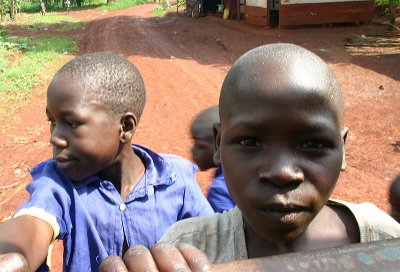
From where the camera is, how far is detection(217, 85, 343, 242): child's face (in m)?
1.12

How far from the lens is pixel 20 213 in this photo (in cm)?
159

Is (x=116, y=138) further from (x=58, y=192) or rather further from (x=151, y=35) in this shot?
(x=151, y=35)

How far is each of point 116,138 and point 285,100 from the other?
3.42ft

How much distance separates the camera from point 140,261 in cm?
71


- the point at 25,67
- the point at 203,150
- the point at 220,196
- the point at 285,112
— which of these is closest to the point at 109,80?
the point at 220,196

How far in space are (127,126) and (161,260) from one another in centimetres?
144

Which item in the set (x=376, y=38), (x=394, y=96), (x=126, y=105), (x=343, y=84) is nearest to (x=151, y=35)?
(x=376, y=38)

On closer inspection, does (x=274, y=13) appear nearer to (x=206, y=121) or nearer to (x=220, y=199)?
(x=206, y=121)

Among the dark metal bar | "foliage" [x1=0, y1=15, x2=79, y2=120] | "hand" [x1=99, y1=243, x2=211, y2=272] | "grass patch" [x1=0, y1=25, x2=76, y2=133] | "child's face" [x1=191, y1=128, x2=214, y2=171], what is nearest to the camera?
the dark metal bar

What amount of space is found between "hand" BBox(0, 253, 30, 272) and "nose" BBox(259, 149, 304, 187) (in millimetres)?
601

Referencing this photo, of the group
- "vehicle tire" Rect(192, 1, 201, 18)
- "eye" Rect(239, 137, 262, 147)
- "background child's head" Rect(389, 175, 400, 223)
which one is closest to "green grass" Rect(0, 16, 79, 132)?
"background child's head" Rect(389, 175, 400, 223)

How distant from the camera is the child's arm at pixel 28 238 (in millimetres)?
1402

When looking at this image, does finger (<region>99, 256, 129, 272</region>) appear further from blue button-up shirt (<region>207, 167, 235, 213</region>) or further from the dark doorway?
the dark doorway

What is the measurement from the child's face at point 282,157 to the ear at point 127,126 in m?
0.93
